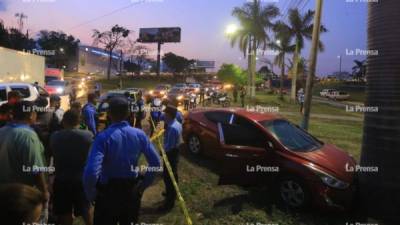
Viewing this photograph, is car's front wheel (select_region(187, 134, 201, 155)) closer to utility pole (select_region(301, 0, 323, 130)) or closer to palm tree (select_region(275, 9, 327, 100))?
utility pole (select_region(301, 0, 323, 130))

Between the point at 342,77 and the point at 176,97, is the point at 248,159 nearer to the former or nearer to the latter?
the point at 176,97

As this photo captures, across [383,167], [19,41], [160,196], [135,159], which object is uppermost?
[19,41]

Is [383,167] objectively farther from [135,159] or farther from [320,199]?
[135,159]

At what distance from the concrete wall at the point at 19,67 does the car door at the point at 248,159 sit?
13.4 metres

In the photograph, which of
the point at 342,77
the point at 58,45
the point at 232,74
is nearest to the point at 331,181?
the point at 232,74

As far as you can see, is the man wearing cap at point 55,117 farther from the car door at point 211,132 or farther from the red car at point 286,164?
the car door at point 211,132

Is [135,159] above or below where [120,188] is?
above

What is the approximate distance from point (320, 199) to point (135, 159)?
3989mm

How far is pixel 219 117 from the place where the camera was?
10.1 m

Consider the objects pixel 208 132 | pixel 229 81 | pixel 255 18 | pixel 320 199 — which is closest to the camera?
pixel 320 199

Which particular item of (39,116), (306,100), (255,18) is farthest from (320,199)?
(255,18)

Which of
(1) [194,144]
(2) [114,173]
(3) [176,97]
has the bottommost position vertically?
(1) [194,144]

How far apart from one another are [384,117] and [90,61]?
105836mm

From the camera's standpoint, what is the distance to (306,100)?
1348 centimetres
